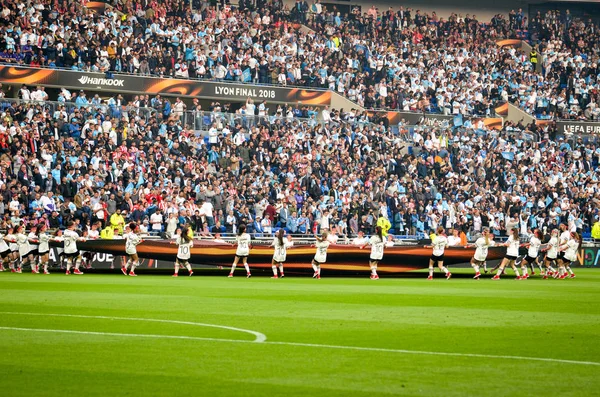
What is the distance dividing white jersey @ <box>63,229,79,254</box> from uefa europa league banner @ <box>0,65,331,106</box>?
12.3 meters

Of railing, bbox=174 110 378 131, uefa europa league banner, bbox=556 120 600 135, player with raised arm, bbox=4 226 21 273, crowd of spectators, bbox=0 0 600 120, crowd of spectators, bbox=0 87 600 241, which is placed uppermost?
crowd of spectators, bbox=0 0 600 120

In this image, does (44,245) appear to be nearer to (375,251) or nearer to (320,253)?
(320,253)

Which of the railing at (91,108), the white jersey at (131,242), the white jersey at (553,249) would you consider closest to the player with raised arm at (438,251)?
the white jersey at (553,249)

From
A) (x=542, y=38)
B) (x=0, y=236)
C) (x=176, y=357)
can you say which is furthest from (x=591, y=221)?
(x=176, y=357)

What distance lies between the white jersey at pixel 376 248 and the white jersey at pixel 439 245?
1.67 metres

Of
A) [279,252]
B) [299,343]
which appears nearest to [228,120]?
[279,252]

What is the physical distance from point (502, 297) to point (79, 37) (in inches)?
1007

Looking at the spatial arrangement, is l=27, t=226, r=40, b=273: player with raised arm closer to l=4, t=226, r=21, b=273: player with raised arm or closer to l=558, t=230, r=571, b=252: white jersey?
l=4, t=226, r=21, b=273: player with raised arm

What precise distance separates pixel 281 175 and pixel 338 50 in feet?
42.3

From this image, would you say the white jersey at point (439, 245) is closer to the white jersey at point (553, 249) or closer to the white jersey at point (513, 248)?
the white jersey at point (513, 248)

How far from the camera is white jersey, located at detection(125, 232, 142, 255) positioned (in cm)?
2967

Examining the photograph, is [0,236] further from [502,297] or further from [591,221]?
[591,221]

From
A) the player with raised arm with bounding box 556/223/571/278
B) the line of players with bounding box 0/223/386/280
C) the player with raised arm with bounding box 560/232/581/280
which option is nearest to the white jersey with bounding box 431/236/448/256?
the line of players with bounding box 0/223/386/280

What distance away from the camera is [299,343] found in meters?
12.3
